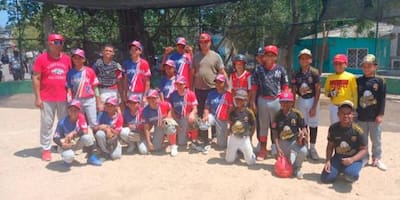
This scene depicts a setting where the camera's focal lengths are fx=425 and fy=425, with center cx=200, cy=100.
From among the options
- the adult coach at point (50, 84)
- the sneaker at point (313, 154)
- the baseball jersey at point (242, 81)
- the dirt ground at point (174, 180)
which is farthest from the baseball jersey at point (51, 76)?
the sneaker at point (313, 154)

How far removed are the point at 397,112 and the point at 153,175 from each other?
6732mm

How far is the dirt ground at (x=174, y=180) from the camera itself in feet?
14.8

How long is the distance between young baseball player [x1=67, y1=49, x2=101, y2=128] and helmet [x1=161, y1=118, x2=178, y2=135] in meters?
0.96

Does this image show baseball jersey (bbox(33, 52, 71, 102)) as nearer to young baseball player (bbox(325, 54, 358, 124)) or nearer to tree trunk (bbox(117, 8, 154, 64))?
young baseball player (bbox(325, 54, 358, 124))

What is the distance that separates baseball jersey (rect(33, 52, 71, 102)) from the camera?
5.67 m

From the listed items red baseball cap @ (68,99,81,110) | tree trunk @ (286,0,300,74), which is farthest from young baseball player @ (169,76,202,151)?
tree trunk @ (286,0,300,74)

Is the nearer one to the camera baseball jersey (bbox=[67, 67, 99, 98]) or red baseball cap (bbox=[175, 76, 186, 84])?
baseball jersey (bbox=[67, 67, 99, 98])

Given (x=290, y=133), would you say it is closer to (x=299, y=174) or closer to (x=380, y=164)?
(x=299, y=174)

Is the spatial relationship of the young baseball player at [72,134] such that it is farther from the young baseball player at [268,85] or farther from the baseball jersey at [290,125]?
the baseball jersey at [290,125]

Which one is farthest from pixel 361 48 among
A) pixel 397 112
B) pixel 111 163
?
pixel 111 163

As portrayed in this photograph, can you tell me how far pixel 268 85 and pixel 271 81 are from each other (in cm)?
7

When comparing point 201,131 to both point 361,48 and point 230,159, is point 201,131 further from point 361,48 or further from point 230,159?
point 361,48

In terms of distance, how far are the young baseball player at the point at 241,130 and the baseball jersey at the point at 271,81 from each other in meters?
0.25

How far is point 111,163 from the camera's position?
562cm
